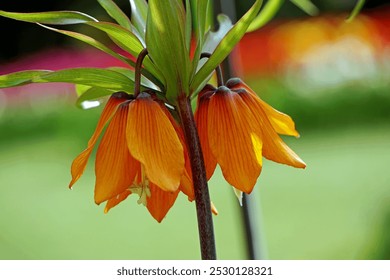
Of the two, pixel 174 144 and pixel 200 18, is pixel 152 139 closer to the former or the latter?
pixel 174 144

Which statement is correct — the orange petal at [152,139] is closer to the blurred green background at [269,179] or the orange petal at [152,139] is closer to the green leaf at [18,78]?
the green leaf at [18,78]

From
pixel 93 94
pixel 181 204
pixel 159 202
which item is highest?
pixel 93 94

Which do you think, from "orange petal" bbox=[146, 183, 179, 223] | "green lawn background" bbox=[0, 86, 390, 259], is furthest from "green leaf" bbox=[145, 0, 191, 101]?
"green lawn background" bbox=[0, 86, 390, 259]

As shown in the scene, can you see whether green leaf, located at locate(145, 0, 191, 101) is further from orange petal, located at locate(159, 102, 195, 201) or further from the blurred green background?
the blurred green background

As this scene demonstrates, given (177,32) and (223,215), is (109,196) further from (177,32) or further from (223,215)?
(223,215)

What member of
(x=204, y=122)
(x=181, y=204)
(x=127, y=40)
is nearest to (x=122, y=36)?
(x=127, y=40)
